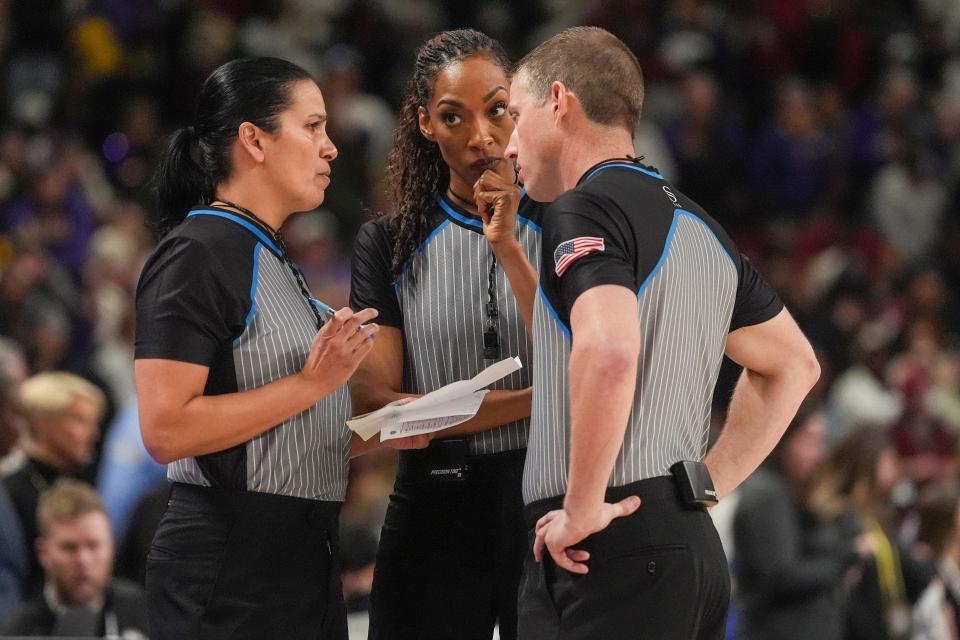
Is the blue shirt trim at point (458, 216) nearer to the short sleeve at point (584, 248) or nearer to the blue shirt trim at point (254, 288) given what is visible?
the blue shirt trim at point (254, 288)

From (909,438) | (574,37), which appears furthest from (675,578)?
(909,438)

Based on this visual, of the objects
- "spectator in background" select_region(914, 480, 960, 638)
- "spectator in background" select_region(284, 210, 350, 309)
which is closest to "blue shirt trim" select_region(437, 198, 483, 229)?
"spectator in background" select_region(914, 480, 960, 638)

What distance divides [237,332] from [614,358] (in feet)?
Answer: 3.07

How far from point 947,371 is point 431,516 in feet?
22.8

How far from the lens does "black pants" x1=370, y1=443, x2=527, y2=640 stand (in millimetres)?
3500

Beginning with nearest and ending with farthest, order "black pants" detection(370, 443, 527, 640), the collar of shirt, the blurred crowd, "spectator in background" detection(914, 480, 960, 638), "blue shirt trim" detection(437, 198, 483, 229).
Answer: the collar of shirt < "black pants" detection(370, 443, 527, 640) < "blue shirt trim" detection(437, 198, 483, 229) < "spectator in background" detection(914, 480, 960, 638) < the blurred crowd

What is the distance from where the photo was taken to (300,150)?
3369mm

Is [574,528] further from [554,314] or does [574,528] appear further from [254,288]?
[254,288]

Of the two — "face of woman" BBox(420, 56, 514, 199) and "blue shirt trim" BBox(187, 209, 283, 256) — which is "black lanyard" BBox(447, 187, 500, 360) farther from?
"blue shirt trim" BBox(187, 209, 283, 256)

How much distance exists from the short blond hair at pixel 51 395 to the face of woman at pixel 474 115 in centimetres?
332

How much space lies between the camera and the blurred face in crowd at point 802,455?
6.56 metres

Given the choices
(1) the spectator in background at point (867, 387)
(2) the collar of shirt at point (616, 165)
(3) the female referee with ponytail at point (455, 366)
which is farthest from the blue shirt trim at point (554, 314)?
(1) the spectator in background at point (867, 387)

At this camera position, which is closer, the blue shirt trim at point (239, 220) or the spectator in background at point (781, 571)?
the blue shirt trim at point (239, 220)

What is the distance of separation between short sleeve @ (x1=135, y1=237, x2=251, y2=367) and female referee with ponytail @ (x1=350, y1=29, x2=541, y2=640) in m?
0.54
